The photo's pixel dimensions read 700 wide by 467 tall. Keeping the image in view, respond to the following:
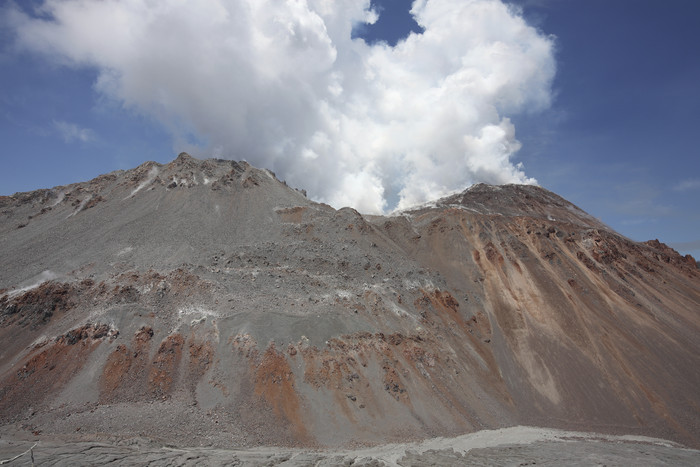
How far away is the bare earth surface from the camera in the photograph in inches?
747

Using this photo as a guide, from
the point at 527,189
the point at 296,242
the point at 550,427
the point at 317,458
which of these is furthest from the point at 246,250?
the point at 527,189

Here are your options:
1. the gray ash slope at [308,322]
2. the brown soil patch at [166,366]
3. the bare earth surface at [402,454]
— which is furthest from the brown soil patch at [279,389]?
the brown soil patch at [166,366]

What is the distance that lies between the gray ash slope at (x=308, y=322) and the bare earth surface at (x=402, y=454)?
6.51 ft

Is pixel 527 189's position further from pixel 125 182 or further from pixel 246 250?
pixel 125 182

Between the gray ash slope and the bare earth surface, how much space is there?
199cm

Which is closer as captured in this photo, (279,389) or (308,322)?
(279,389)

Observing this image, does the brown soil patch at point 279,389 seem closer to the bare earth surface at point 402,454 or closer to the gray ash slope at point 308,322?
the gray ash slope at point 308,322

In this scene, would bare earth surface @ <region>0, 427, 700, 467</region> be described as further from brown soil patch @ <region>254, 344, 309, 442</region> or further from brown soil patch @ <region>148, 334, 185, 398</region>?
brown soil patch @ <region>148, 334, 185, 398</region>

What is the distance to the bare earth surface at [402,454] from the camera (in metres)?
19.0

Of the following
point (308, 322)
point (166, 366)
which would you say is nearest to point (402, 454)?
point (308, 322)

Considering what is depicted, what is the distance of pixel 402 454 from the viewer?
25.0m

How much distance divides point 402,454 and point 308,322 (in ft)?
46.2

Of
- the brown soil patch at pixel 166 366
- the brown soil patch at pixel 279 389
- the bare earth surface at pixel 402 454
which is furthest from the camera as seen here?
the brown soil patch at pixel 166 366

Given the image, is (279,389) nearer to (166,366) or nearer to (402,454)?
(166,366)
